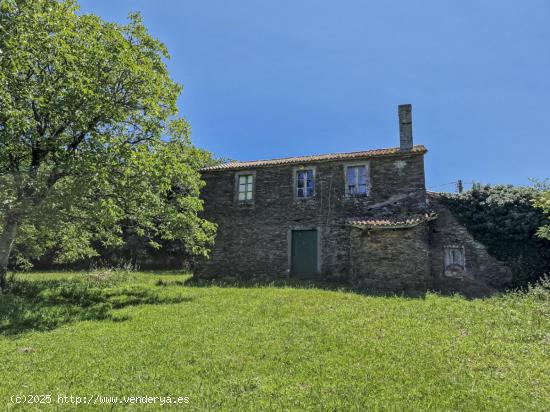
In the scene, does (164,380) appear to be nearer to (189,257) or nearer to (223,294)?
(223,294)

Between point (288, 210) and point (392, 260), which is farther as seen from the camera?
Answer: point (288, 210)

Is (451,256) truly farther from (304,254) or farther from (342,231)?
(304,254)

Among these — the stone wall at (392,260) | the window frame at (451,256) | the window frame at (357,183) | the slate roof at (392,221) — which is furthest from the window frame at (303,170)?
the window frame at (451,256)

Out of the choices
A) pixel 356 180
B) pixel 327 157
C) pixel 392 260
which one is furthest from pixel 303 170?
pixel 392 260

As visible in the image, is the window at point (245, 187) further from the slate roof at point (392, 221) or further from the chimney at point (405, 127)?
the chimney at point (405, 127)

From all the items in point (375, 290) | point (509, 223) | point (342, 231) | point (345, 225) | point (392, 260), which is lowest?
point (375, 290)

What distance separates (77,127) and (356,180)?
1056 cm

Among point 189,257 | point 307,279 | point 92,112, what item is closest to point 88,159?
point 92,112

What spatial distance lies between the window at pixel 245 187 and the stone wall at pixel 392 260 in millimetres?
5539

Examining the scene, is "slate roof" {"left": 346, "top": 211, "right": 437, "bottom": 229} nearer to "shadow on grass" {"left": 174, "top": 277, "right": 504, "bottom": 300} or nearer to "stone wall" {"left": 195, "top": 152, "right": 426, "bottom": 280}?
"stone wall" {"left": 195, "top": 152, "right": 426, "bottom": 280}

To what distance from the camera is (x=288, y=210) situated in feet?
55.8

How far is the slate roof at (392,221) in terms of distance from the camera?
45.0 ft

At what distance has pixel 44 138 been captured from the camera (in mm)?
11484

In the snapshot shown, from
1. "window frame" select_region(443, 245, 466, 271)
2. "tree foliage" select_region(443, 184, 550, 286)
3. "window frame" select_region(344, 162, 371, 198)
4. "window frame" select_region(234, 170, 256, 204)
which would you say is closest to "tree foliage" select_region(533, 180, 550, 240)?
"tree foliage" select_region(443, 184, 550, 286)
